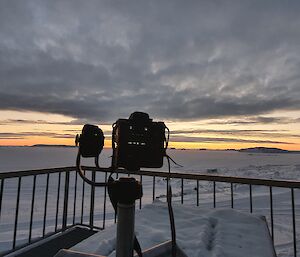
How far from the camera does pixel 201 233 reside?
4.40 ft

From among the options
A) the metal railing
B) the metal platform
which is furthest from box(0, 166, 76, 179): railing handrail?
the metal platform

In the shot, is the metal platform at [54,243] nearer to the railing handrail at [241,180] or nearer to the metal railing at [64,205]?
the metal railing at [64,205]

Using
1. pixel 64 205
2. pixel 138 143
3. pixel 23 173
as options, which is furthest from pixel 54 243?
pixel 138 143

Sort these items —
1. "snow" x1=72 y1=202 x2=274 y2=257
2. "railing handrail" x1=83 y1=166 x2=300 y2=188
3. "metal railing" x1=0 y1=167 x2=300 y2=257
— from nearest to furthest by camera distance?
"snow" x1=72 y1=202 x2=274 y2=257, "railing handrail" x1=83 y1=166 x2=300 y2=188, "metal railing" x1=0 y1=167 x2=300 y2=257

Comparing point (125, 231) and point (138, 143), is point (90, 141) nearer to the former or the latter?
point (138, 143)

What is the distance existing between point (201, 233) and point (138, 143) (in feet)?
2.38

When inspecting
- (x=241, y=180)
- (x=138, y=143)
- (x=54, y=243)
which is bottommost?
(x=54, y=243)

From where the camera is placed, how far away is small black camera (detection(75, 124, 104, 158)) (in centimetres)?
100

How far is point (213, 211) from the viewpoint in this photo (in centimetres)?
180

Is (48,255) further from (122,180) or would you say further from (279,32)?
(279,32)

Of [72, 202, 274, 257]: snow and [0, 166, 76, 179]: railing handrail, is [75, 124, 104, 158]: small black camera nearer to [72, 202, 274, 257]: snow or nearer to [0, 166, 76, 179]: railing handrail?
[72, 202, 274, 257]: snow

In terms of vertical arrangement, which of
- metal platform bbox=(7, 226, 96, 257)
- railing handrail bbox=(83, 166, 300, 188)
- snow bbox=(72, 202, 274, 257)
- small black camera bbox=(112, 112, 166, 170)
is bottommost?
metal platform bbox=(7, 226, 96, 257)

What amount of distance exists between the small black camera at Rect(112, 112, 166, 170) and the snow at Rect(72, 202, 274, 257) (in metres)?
0.44

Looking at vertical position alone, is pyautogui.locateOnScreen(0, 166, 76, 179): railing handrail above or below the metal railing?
above
